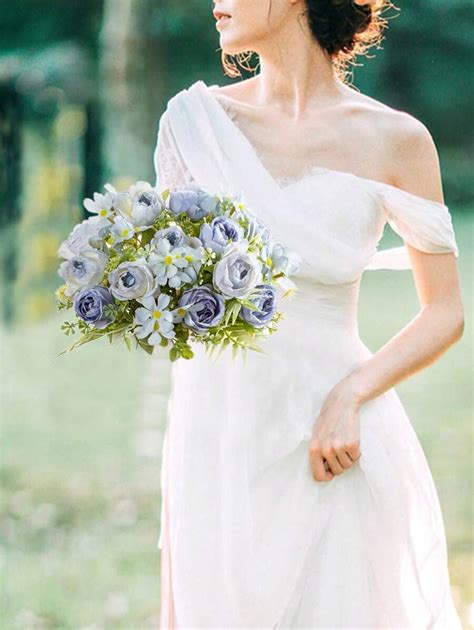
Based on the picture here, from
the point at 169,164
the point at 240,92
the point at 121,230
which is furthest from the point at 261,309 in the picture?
the point at 240,92

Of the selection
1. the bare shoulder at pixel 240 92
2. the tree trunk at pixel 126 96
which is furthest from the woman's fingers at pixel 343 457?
the tree trunk at pixel 126 96

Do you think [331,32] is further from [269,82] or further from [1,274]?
[1,274]

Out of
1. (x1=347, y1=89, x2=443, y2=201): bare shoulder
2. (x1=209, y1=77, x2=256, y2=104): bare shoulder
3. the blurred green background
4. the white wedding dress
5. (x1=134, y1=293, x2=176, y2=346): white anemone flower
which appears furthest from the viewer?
the blurred green background

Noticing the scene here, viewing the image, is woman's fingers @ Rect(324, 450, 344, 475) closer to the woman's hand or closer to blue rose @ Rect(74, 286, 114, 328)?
the woman's hand

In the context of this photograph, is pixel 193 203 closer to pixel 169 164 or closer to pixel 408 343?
pixel 169 164

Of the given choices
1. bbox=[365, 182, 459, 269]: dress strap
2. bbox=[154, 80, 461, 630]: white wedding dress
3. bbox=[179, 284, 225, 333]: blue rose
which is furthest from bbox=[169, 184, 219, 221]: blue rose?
bbox=[365, 182, 459, 269]: dress strap

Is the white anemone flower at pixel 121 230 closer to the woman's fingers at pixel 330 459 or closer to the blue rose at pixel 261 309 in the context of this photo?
the blue rose at pixel 261 309

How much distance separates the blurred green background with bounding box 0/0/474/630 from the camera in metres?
4.03

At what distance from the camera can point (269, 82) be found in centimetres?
218

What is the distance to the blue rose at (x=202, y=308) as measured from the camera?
5.83 ft

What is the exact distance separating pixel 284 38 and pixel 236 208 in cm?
42

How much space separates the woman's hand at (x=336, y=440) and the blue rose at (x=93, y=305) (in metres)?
0.40

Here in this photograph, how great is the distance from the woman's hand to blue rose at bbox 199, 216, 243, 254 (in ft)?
1.15

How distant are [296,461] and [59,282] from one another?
232 centimetres
